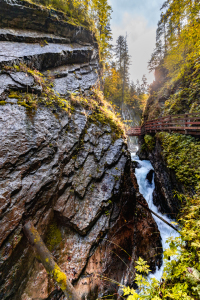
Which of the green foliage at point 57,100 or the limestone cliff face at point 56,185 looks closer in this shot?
the limestone cliff face at point 56,185

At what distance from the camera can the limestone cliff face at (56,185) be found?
3.06m

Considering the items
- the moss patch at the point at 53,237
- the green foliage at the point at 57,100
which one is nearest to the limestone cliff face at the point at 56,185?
the moss patch at the point at 53,237

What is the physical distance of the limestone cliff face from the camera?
3057 millimetres

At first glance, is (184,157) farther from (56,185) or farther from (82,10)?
(82,10)

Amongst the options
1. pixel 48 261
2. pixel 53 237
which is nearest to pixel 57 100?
pixel 53 237

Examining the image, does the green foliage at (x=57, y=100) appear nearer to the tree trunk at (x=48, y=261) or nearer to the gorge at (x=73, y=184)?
the gorge at (x=73, y=184)

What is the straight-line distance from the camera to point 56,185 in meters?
4.17

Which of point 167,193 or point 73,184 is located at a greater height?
point 73,184

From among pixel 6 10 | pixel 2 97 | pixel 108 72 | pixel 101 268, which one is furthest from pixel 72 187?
pixel 108 72

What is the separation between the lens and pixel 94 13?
11.3 metres

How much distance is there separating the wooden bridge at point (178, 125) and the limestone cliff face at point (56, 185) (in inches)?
161

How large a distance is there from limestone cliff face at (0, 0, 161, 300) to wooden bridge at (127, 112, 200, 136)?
4.09 meters

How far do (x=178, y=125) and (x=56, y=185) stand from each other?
986 cm

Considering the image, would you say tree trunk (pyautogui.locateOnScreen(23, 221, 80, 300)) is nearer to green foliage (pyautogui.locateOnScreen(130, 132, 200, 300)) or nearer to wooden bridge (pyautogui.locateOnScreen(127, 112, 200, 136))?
green foliage (pyautogui.locateOnScreen(130, 132, 200, 300))
